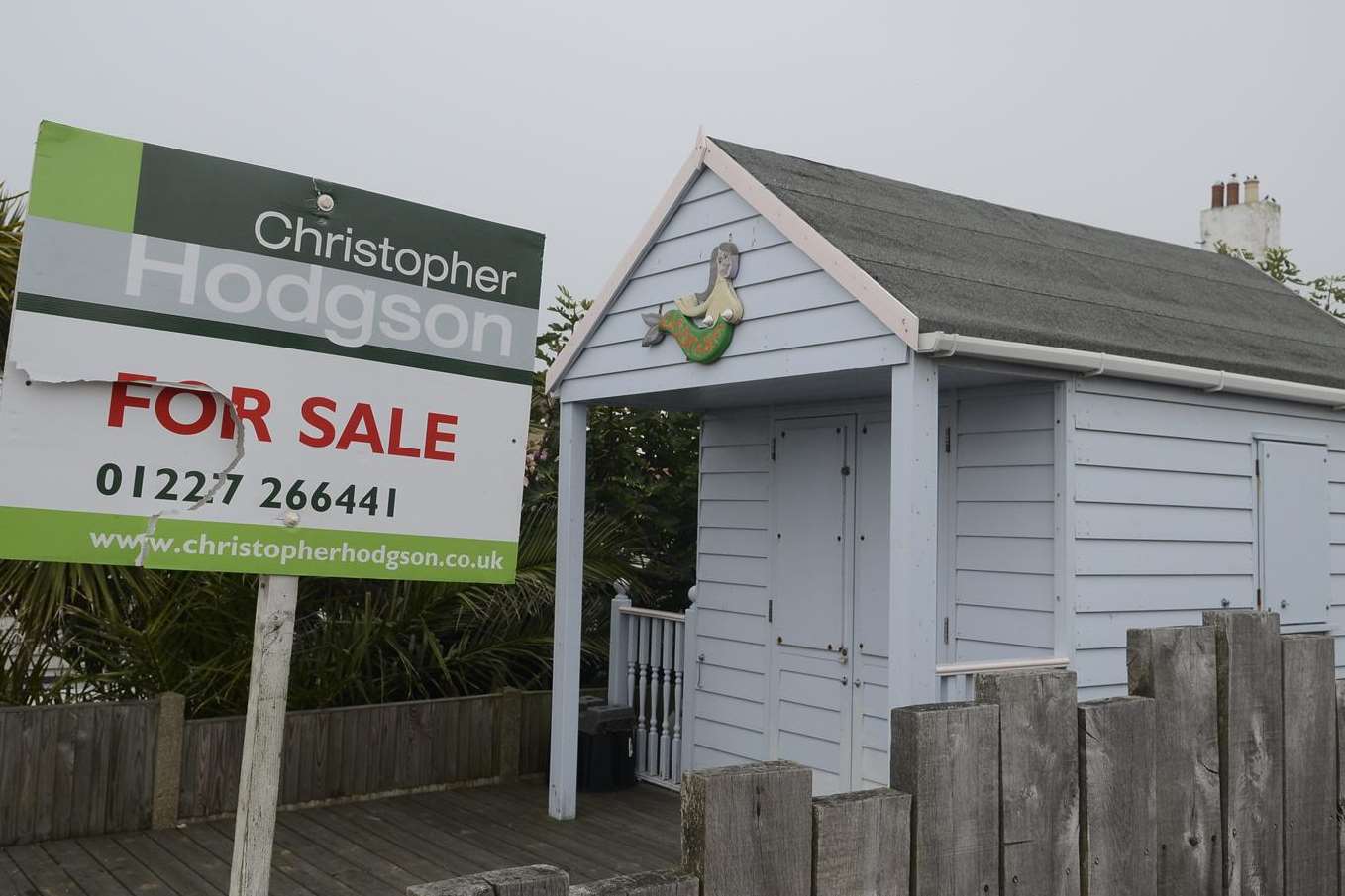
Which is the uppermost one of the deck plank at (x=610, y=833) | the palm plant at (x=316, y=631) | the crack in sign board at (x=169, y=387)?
the crack in sign board at (x=169, y=387)

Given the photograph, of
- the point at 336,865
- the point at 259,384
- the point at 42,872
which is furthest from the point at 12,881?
the point at 259,384

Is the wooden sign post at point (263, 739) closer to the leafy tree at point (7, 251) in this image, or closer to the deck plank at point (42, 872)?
the deck plank at point (42, 872)

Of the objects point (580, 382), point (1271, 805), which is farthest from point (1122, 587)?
point (580, 382)

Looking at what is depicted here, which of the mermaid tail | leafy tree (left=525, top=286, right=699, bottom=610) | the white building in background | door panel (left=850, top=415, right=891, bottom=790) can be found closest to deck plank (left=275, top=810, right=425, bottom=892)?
door panel (left=850, top=415, right=891, bottom=790)

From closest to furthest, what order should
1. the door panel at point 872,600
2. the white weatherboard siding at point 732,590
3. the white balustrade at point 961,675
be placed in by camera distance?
the white balustrade at point 961,675 → the door panel at point 872,600 → the white weatherboard siding at point 732,590

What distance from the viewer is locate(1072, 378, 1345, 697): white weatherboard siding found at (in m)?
5.72

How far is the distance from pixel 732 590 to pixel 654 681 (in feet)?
3.39

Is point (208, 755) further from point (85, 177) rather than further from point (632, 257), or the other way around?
point (85, 177)

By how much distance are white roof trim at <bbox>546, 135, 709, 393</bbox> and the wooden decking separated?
307cm

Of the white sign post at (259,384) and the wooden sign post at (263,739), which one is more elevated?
the white sign post at (259,384)

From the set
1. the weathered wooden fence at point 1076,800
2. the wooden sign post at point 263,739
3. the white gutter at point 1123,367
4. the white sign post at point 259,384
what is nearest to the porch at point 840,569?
the white gutter at point 1123,367

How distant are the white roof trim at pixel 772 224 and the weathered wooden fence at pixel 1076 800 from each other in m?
2.55

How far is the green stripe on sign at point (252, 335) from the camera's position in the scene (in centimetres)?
190

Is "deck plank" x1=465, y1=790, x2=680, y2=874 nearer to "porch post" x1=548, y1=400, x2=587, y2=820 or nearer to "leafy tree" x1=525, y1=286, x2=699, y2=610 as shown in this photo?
"porch post" x1=548, y1=400, x2=587, y2=820
